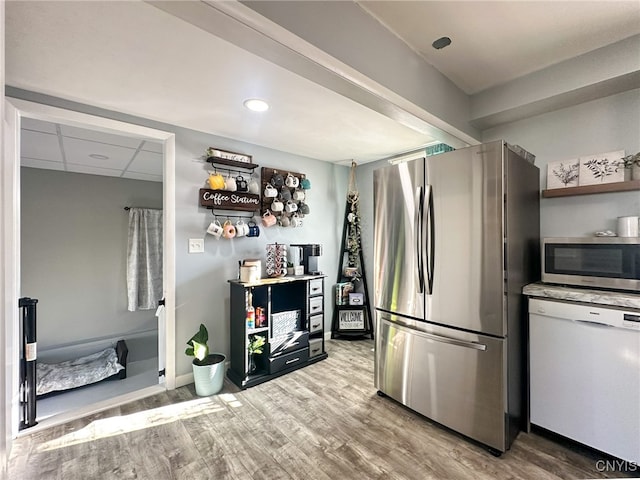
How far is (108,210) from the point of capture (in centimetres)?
441

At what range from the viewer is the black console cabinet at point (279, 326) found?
8.84 ft

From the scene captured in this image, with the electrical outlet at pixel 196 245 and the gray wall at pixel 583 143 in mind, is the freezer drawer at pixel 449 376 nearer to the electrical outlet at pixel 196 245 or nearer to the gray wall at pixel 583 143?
the gray wall at pixel 583 143

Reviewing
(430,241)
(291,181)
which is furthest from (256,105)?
(430,241)

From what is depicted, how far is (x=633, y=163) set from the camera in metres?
1.95

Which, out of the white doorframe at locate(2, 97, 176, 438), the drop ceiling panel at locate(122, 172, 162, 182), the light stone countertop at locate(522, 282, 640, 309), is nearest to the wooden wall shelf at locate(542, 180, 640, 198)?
the light stone countertop at locate(522, 282, 640, 309)

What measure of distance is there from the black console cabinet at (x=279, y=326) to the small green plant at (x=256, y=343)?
3 cm

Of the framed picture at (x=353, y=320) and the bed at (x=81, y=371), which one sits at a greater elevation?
the framed picture at (x=353, y=320)

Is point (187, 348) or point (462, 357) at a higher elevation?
point (462, 357)

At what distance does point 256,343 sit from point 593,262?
2.63 meters

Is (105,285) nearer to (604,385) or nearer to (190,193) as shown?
(190,193)

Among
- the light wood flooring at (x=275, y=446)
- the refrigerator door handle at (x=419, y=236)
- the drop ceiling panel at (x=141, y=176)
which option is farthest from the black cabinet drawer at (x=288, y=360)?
→ the drop ceiling panel at (x=141, y=176)

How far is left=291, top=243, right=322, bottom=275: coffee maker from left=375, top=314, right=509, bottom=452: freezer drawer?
116cm

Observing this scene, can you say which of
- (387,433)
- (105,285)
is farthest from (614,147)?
(105,285)

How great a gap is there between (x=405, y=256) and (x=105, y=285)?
4500 millimetres
